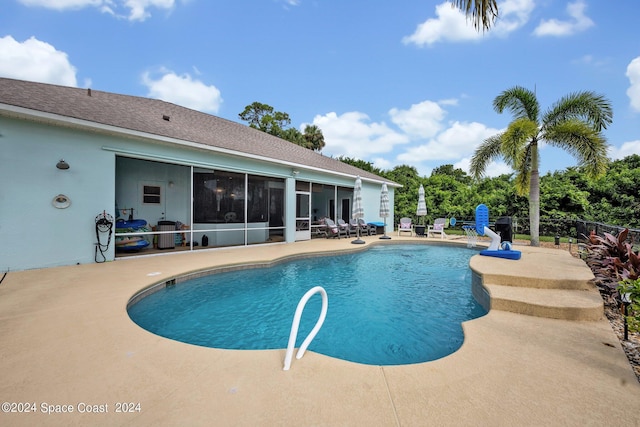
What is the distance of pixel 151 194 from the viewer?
972 cm

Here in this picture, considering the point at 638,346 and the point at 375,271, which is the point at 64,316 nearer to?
the point at 375,271

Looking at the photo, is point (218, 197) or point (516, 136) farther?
point (218, 197)

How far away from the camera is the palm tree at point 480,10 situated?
2.72 metres

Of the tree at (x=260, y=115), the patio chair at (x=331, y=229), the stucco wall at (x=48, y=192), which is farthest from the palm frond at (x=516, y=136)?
the tree at (x=260, y=115)

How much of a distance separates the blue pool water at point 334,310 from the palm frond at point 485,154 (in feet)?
19.9

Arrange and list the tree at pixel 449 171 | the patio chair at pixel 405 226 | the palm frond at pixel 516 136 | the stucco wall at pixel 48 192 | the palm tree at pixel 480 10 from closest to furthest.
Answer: the palm tree at pixel 480 10 < the stucco wall at pixel 48 192 < the palm frond at pixel 516 136 < the patio chair at pixel 405 226 < the tree at pixel 449 171

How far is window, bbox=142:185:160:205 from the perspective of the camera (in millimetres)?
9573

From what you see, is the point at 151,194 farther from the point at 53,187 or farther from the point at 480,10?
the point at 480,10

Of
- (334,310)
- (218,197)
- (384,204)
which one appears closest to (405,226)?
(384,204)

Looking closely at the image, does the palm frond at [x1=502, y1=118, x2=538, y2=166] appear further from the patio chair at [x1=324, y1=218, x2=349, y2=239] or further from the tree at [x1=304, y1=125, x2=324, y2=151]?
the tree at [x1=304, y1=125, x2=324, y2=151]

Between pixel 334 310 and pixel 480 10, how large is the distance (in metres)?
4.25

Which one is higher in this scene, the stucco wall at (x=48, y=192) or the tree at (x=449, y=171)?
the tree at (x=449, y=171)

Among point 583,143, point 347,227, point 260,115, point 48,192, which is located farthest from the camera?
point 260,115

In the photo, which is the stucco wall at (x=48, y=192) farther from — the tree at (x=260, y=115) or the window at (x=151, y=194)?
the tree at (x=260, y=115)
